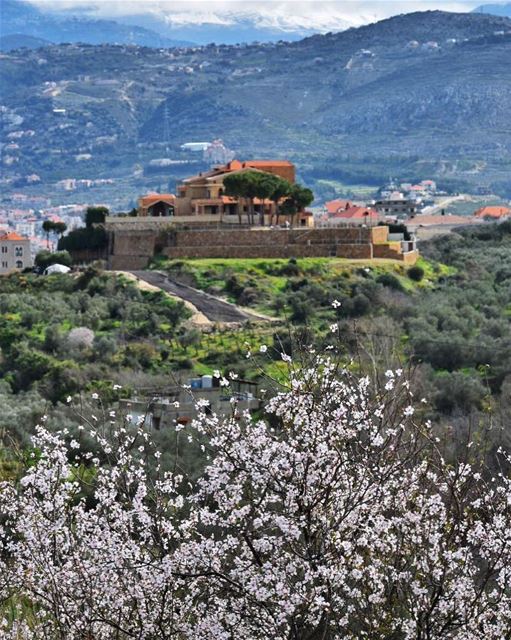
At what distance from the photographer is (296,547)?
10.7 m

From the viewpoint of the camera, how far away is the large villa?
57469 millimetres

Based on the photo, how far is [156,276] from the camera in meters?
54.0

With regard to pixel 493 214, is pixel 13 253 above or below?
above

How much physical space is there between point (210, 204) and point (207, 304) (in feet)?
26.1

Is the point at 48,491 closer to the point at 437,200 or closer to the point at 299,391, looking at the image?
the point at 299,391

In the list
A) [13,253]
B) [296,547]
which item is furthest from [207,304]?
[296,547]

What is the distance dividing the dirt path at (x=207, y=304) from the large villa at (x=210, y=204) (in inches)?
174

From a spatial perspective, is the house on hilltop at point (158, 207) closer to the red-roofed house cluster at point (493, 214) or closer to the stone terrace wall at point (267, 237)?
the stone terrace wall at point (267, 237)

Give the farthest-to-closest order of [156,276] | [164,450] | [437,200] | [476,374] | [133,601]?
[437,200], [156,276], [476,374], [164,450], [133,601]

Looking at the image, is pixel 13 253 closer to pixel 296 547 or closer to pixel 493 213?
pixel 493 213

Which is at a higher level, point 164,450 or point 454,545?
point 454,545

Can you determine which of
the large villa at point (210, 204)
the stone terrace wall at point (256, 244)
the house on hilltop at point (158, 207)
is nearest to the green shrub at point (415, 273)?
the stone terrace wall at point (256, 244)

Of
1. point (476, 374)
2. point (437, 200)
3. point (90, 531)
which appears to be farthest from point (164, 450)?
point (437, 200)

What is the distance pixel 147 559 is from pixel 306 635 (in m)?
1.11
